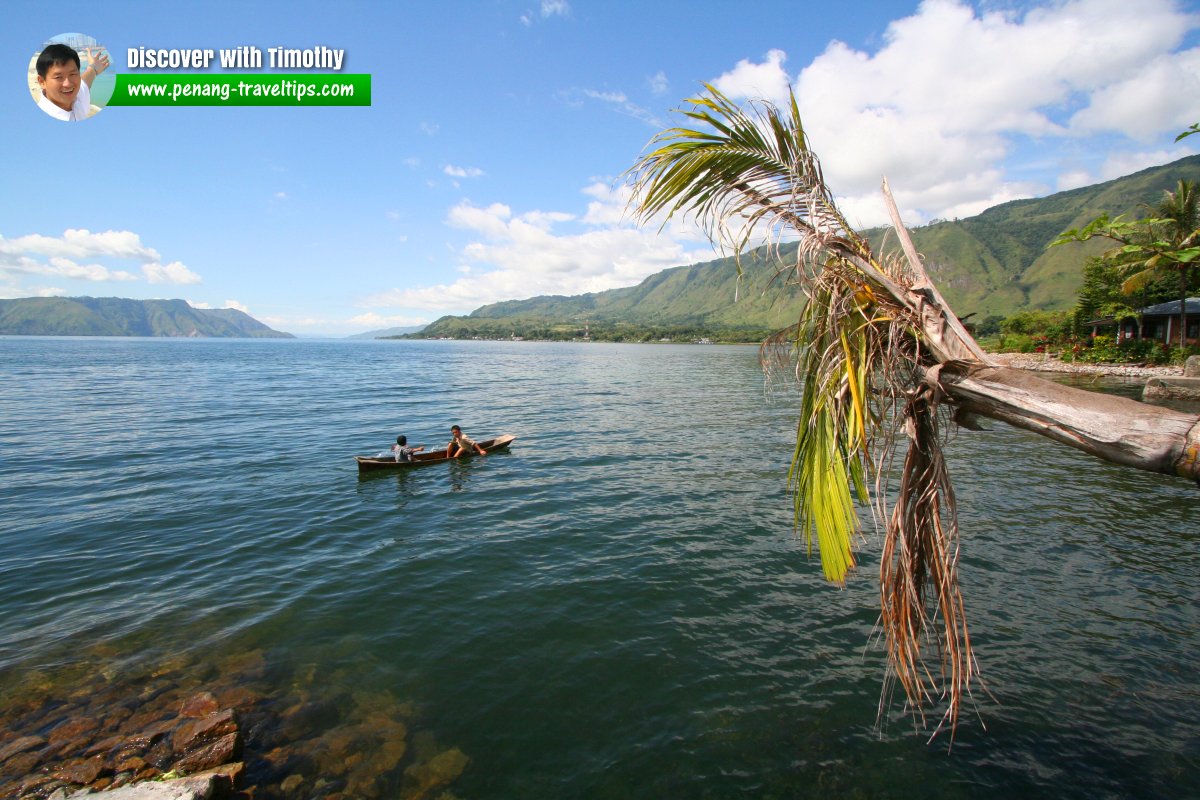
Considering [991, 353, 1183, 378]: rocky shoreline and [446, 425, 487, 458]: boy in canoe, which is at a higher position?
[991, 353, 1183, 378]: rocky shoreline

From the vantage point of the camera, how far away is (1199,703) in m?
8.70

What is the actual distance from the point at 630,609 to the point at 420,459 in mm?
14450

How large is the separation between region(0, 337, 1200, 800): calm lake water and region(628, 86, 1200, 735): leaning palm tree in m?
5.12

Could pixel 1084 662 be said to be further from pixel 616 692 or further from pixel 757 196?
pixel 757 196

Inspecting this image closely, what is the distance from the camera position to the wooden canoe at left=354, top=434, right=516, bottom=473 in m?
22.2

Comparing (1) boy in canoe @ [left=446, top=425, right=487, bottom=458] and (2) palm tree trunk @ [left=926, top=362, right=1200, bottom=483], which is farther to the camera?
(1) boy in canoe @ [left=446, top=425, right=487, bottom=458]

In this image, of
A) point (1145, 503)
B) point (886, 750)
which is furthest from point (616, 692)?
point (1145, 503)

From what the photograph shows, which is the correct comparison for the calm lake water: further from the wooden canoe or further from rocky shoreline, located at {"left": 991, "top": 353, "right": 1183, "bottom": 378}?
rocky shoreline, located at {"left": 991, "top": 353, "right": 1183, "bottom": 378}

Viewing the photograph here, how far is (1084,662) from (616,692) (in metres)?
8.27

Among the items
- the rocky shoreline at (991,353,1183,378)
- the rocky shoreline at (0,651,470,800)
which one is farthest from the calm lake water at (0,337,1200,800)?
the rocky shoreline at (991,353,1183,378)

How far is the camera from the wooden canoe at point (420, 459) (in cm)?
2225

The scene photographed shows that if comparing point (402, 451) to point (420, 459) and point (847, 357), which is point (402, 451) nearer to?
point (420, 459)

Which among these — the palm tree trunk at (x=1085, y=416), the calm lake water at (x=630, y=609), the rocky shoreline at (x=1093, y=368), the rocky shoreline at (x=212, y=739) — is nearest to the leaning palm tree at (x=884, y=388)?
the palm tree trunk at (x=1085, y=416)

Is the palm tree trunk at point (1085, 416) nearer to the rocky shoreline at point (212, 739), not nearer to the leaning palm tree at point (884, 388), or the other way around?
the leaning palm tree at point (884, 388)
